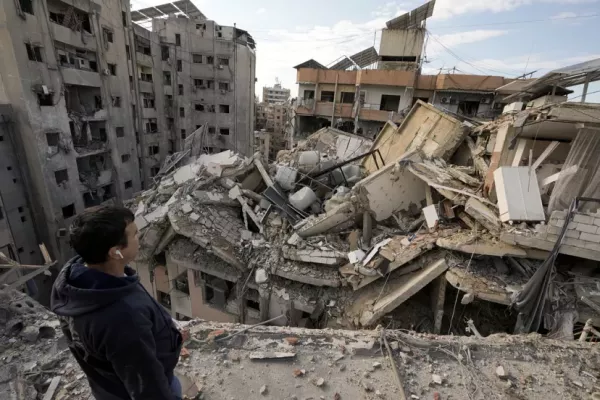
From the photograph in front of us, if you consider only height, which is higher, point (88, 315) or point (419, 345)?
point (88, 315)

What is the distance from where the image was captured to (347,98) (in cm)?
2275

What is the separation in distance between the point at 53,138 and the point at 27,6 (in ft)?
19.0

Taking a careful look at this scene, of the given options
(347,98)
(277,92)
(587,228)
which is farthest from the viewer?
(277,92)

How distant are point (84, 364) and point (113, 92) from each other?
67.0 feet

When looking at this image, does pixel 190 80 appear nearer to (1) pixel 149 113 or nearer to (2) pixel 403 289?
(1) pixel 149 113

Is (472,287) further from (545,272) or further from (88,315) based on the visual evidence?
(88,315)

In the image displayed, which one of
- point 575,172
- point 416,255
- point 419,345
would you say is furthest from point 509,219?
point 419,345

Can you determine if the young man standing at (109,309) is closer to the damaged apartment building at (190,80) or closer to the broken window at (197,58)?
the damaged apartment building at (190,80)

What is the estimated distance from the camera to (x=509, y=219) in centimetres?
561

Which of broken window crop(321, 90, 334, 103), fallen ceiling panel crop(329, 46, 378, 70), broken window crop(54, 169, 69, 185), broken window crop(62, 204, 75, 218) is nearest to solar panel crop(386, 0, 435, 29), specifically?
fallen ceiling panel crop(329, 46, 378, 70)

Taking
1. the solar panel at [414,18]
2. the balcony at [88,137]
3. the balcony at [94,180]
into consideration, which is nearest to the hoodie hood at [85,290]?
the balcony at [88,137]

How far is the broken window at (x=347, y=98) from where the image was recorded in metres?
22.6

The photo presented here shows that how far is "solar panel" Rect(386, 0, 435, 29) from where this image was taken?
2227 cm

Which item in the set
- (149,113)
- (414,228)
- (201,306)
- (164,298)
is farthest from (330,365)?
(149,113)
